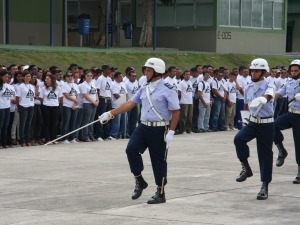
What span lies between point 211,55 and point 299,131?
2716 centimetres

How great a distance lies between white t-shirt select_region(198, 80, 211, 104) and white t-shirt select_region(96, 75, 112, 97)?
11.6 ft

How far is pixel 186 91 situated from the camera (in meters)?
24.5

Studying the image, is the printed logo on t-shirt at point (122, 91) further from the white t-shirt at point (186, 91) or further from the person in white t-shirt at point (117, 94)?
the white t-shirt at point (186, 91)

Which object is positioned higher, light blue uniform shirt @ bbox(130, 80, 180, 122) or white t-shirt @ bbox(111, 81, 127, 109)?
light blue uniform shirt @ bbox(130, 80, 180, 122)

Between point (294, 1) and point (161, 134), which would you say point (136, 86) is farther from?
point (294, 1)

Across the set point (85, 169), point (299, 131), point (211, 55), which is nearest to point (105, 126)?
point (85, 169)

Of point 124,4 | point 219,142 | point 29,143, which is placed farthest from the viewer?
point 124,4

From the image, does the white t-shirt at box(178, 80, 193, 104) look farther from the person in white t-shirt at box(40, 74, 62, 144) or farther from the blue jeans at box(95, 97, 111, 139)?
the person in white t-shirt at box(40, 74, 62, 144)

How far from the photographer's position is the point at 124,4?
4834 cm

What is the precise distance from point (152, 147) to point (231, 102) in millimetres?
14568

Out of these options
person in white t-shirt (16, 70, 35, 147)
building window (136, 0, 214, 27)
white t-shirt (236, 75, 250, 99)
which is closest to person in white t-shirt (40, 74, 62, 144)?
person in white t-shirt (16, 70, 35, 147)

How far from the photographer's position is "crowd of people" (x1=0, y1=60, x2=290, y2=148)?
782 inches

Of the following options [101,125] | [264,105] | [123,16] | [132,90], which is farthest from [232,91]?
[123,16]

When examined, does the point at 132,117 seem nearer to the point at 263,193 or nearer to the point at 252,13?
the point at 263,193
